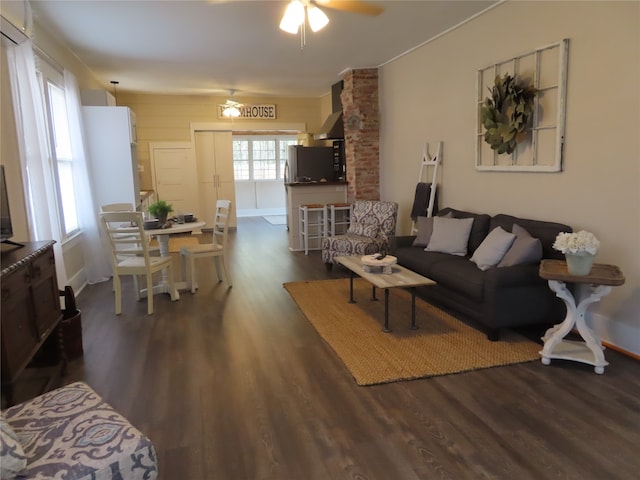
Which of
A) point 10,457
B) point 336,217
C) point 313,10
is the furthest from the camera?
point 336,217

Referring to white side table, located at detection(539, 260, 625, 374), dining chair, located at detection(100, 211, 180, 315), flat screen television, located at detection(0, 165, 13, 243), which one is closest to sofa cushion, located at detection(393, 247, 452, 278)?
white side table, located at detection(539, 260, 625, 374)

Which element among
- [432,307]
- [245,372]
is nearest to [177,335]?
[245,372]

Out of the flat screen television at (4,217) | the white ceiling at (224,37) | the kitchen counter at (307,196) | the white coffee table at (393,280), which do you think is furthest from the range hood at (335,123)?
the flat screen television at (4,217)

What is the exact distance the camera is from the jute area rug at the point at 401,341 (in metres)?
3.00

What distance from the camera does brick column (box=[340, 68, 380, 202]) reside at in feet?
21.9

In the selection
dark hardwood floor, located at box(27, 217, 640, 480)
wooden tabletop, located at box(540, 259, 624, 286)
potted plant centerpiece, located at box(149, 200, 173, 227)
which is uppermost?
potted plant centerpiece, located at box(149, 200, 173, 227)

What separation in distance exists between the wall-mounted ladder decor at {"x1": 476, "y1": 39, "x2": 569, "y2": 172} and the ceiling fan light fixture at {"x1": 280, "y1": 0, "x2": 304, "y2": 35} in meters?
1.99

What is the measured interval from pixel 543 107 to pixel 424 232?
1.65 meters

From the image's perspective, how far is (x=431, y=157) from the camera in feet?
18.1

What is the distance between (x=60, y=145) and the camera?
16.7 feet

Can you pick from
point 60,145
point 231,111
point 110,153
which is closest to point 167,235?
point 60,145

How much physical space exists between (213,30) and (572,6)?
3270 millimetres

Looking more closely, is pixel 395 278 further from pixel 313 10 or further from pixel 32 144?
pixel 32 144

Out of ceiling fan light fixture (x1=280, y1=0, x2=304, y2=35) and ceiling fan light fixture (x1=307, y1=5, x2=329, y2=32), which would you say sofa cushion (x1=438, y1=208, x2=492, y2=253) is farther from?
ceiling fan light fixture (x1=280, y1=0, x2=304, y2=35)
